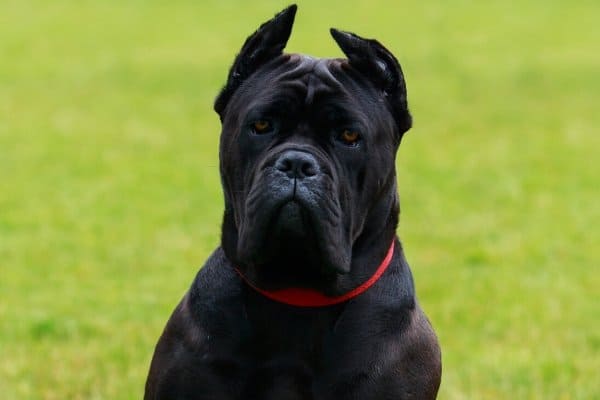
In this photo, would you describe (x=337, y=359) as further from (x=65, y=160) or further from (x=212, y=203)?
(x=65, y=160)

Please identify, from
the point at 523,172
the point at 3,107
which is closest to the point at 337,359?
the point at 523,172

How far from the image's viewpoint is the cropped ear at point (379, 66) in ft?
14.4

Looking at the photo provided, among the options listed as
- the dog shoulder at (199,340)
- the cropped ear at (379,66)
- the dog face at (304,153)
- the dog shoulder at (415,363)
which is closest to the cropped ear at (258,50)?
the dog face at (304,153)

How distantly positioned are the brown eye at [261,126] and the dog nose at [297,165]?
23 centimetres

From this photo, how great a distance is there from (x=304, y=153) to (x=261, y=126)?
0.26 metres

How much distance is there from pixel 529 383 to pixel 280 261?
296cm

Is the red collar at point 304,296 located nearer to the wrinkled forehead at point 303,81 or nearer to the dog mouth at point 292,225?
the dog mouth at point 292,225

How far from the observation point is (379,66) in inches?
174

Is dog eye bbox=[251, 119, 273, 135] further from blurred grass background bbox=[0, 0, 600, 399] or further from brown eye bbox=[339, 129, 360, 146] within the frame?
blurred grass background bbox=[0, 0, 600, 399]

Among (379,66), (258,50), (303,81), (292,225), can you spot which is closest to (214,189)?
(258,50)

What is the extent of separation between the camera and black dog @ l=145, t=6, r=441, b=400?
4.17 meters

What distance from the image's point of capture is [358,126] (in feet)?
13.8

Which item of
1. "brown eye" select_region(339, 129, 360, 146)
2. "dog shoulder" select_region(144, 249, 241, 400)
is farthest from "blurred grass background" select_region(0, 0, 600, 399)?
"brown eye" select_region(339, 129, 360, 146)

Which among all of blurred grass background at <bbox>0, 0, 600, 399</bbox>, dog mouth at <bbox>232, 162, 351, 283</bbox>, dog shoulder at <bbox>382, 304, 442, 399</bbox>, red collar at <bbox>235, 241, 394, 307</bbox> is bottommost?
blurred grass background at <bbox>0, 0, 600, 399</bbox>
